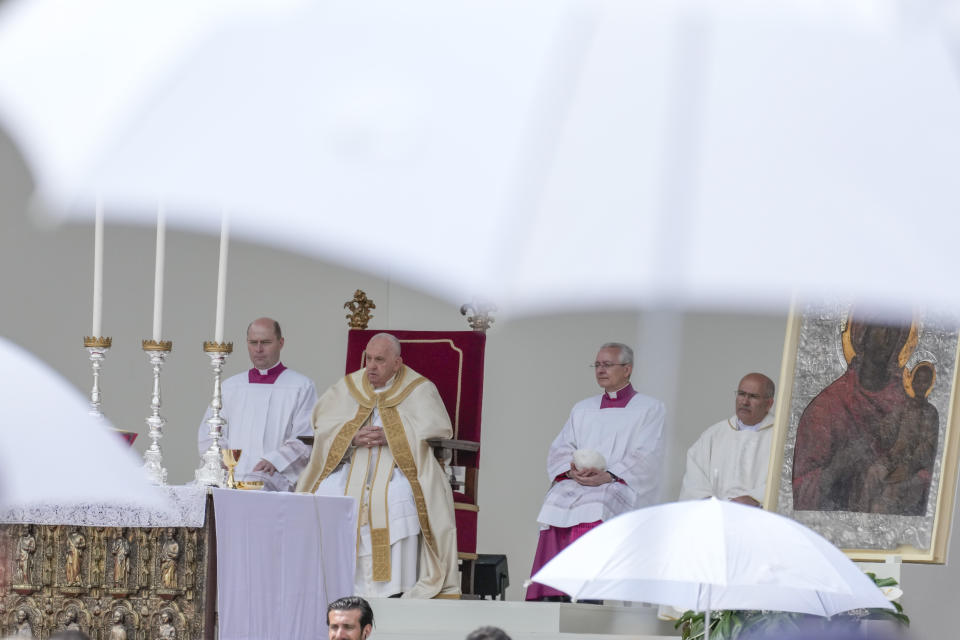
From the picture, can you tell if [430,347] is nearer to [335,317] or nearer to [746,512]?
[335,317]

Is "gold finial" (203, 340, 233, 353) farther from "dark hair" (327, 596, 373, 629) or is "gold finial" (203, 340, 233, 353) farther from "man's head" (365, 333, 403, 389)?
"man's head" (365, 333, 403, 389)

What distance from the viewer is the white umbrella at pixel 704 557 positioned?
4.67 meters

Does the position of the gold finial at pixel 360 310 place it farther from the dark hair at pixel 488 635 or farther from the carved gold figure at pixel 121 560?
the dark hair at pixel 488 635

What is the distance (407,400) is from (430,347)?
1.78 feet

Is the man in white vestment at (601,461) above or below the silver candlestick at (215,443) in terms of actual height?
below

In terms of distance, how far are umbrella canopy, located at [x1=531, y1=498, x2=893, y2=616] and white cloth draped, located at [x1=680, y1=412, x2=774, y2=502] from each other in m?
3.77

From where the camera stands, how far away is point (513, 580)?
11703 millimetres

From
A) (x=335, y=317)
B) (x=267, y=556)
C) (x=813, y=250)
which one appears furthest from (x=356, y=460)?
(x=813, y=250)

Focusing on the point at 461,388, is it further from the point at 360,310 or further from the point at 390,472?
the point at 360,310

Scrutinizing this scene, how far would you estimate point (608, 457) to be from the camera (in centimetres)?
930

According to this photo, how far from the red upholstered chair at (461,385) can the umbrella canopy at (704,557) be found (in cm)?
349

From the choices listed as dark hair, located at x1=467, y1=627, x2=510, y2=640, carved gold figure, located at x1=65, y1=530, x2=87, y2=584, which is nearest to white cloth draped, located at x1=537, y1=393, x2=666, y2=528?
carved gold figure, located at x1=65, y1=530, x2=87, y2=584

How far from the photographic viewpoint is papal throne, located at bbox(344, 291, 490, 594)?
8758 mm

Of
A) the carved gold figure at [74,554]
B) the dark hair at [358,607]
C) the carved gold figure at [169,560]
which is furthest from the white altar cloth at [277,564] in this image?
the dark hair at [358,607]
